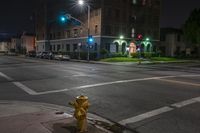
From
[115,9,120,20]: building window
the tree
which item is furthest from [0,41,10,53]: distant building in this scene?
the tree

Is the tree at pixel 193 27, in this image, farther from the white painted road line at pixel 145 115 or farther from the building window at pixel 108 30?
the white painted road line at pixel 145 115

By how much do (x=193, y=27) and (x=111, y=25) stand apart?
17484 millimetres

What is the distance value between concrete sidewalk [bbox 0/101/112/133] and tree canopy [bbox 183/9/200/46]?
178 ft

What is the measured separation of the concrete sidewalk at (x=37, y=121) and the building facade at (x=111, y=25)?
136 ft

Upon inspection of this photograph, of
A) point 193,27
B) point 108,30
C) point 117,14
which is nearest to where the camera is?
point 108,30

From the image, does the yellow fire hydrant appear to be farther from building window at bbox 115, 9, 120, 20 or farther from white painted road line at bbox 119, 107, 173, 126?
building window at bbox 115, 9, 120, 20

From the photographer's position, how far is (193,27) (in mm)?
58625

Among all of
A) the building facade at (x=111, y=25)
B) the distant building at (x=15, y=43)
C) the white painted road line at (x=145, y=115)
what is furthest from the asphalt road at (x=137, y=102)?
the distant building at (x=15, y=43)

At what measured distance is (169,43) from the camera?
7306 cm

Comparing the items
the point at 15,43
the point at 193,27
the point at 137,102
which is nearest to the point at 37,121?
the point at 137,102

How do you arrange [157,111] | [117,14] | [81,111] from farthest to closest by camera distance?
[117,14], [157,111], [81,111]

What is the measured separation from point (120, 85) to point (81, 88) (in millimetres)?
2085

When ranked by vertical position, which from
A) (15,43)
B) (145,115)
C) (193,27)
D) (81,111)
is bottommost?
(145,115)

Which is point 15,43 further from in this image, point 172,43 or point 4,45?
point 172,43
